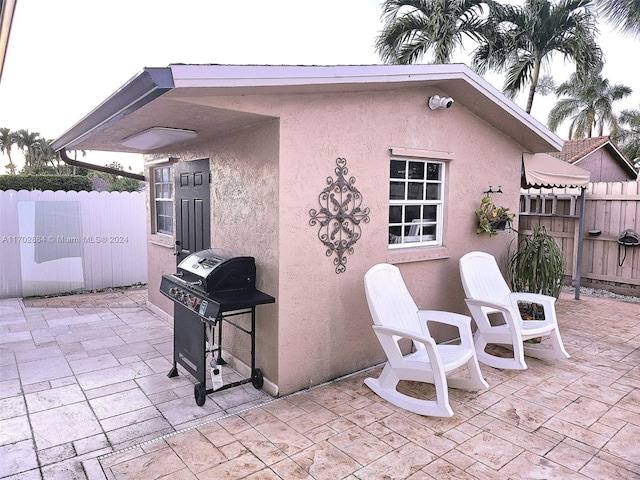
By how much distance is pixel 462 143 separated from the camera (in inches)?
239

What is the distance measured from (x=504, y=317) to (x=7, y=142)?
49.7m

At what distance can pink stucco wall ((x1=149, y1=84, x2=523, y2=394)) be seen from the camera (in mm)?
4344

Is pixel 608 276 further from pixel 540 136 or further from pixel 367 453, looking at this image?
pixel 367 453

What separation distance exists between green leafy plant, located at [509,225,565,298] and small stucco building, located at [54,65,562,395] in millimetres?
754

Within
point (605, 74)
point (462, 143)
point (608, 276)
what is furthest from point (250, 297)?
point (605, 74)

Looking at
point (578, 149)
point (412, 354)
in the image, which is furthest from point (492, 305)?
point (578, 149)

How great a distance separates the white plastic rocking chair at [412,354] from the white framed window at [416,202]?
0.92 m

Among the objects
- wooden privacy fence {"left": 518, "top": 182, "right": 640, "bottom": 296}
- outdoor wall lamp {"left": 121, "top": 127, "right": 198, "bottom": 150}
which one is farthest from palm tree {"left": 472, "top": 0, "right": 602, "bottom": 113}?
outdoor wall lamp {"left": 121, "top": 127, "right": 198, "bottom": 150}

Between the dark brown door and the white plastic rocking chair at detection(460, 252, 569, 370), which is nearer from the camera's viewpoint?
the white plastic rocking chair at detection(460, 252, 569, 370)

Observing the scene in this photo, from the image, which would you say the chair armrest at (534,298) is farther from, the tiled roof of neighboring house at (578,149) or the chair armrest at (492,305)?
the tiled roof of neighboring house at (578,149)

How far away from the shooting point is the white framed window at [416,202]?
5.55 metres

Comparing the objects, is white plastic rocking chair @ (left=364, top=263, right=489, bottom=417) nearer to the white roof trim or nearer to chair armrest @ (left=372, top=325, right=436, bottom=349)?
chair armrest @ (left=372, top=325, right=436, bottom=349)

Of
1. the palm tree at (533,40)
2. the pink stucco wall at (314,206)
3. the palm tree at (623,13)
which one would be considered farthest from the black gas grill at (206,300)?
the palm tree at (623,13)

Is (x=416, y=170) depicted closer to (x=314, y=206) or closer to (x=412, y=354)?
(x=314, y=206)
